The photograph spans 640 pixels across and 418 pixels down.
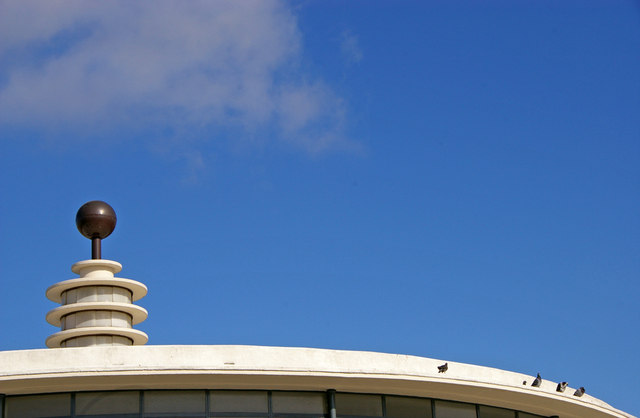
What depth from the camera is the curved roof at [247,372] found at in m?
23.2

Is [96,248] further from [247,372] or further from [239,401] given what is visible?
[247,372]

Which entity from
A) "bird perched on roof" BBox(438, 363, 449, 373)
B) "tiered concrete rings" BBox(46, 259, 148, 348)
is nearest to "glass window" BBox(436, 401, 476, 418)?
"bird perched on roof" BBox(438, 363, 449, 373)

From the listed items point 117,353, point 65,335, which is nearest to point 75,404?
point 117,353

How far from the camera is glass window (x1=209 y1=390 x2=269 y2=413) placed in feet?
79.5

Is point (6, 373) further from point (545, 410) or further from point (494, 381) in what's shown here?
point (545, 410)

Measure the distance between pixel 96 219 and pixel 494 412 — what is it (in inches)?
487

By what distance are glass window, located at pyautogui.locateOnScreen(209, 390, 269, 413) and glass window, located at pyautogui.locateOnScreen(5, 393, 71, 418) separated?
3.15 meters

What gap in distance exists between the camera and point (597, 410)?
2805 cm

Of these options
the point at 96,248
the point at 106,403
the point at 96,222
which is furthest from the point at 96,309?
the point at 106,403

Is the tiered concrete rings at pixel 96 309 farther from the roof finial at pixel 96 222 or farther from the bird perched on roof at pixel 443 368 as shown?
the bird perched on roof at pixel 443 368

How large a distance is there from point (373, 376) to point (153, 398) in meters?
4.82

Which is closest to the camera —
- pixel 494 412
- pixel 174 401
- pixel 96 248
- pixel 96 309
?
pixel 174 401

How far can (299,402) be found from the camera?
2481 centimetres

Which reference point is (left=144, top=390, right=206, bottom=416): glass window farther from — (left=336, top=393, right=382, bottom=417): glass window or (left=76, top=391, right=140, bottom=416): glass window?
(left=336, top=393, right=382, bottom=417): glass window
